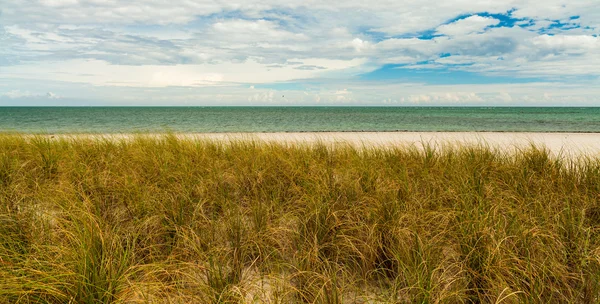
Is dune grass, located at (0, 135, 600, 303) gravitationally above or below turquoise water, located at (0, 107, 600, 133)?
below

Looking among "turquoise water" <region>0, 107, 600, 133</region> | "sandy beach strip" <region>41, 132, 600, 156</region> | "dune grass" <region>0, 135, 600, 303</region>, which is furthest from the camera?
"turquoise water" <region>0, 107, 600, 133</region>

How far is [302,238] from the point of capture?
115 inches

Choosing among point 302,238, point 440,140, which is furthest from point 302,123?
point 302,238

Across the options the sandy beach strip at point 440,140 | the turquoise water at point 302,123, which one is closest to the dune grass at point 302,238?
the sandy beach strip at point 440,140

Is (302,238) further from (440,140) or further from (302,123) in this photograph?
(302,123)

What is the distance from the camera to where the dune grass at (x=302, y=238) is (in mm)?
2131

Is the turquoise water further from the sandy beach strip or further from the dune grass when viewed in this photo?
the dune grass

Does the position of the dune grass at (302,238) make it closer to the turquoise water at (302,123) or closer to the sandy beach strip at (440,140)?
the sandy beach strip at (440,140)

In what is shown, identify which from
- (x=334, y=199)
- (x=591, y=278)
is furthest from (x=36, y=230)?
(x=591, y=278)

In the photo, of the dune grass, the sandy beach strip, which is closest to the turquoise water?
the sandy beach strip

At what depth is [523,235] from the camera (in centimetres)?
254

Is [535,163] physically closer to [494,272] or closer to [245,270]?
[494,272]

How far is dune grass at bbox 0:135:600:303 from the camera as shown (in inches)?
83.9

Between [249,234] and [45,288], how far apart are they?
4.63 feet
